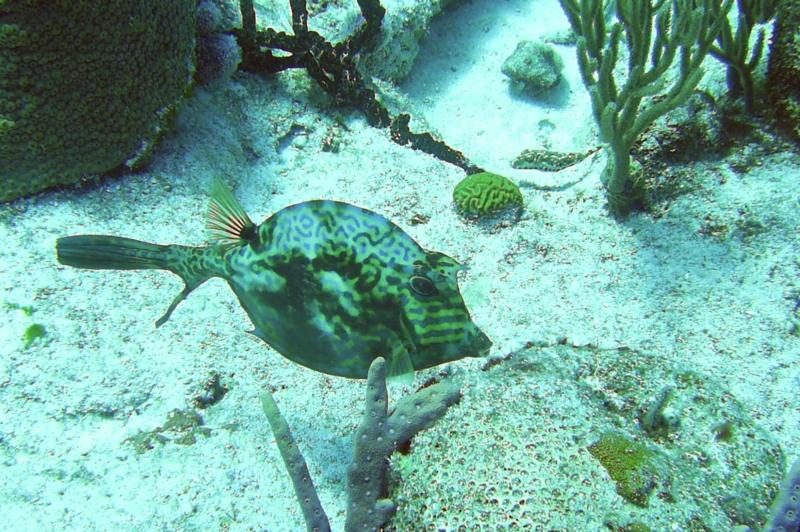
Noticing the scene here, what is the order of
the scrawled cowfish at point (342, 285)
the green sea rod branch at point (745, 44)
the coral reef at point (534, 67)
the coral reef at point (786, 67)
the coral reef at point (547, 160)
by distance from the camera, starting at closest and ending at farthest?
the scrawled cowfish at point (342, 285) → the coral reef at point (786, 67) → the green sea rod branch at point (745, 44) → the coral reef at point (547, 160) → the coral reef at point (534, 67)

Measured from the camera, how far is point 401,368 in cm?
214

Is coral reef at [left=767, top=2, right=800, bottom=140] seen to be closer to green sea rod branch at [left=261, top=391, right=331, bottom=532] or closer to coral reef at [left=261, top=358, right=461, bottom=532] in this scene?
coral reef at [left=261, top=358, right=461, bottom=532]

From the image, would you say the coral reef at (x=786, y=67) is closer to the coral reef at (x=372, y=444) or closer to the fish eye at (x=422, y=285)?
the coral reef at (x=372, y=444)

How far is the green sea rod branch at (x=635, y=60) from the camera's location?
3914 mm

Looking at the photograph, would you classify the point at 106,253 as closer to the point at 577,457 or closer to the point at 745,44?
the point at 577,457

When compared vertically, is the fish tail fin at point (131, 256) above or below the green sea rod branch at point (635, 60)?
below

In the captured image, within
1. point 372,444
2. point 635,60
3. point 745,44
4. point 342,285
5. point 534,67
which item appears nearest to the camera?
point 342,285

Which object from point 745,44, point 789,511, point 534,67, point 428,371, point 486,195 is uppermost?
point 534,67

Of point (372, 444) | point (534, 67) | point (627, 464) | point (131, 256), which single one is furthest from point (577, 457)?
point (534, 67)

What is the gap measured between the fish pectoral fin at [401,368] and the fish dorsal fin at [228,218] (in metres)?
0.96

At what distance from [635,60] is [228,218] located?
144 inches

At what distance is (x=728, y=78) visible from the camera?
4.67 metres

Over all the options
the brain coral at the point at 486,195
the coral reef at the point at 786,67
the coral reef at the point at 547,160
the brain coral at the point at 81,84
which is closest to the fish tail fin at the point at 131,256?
the brain coral at the point at 81,84

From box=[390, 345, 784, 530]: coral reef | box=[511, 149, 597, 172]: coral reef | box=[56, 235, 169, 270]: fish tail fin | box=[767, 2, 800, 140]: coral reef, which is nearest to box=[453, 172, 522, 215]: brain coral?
box=[511, 149, 597, 172]: coral reef
